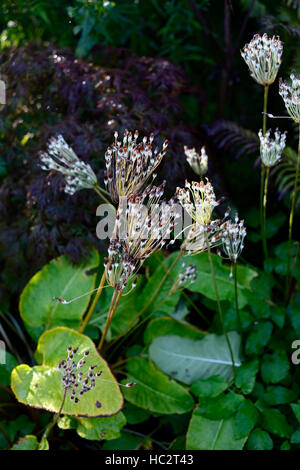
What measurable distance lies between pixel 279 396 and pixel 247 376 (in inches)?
5.5

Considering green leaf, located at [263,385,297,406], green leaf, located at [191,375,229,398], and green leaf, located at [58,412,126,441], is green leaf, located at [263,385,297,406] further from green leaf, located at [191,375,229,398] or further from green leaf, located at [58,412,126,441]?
green leaf, located at [58,412,126,441]

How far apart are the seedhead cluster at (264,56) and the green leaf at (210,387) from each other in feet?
3.67

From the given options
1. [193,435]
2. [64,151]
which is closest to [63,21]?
[64,151]

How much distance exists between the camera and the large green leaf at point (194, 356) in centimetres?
203

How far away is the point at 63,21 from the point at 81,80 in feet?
2.85

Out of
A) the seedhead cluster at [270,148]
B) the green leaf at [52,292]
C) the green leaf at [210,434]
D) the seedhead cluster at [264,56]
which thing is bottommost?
the green leaf at [210,434]

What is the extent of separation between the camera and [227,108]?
2908 mm

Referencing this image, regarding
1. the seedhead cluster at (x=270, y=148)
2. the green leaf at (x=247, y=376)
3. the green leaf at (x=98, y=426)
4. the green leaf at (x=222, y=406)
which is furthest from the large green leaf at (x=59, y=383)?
the seedhead cluster at (x=270, y=148)

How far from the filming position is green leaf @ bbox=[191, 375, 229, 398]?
73.3 inches

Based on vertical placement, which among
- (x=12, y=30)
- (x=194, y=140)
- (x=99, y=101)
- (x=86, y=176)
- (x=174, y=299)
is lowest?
(x=174, y=299)

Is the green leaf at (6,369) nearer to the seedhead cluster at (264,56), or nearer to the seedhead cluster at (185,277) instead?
the seedhead cluster at (185,277)

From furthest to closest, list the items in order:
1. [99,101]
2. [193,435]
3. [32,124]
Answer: [32,124], [99,101], [193,435]

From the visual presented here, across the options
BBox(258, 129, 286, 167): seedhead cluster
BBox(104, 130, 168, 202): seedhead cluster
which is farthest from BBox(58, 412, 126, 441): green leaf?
BBox(258, 129, 286, 167): seedhead cluster

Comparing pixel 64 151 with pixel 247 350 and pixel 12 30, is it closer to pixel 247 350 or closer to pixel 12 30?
pixel 247 350
